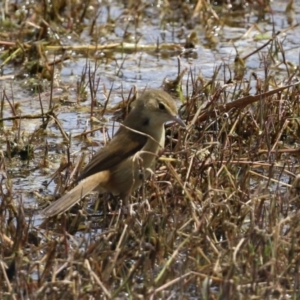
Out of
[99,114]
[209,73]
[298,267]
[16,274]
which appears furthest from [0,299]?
[209,73]

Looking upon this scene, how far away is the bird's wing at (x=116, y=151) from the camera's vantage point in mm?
6484

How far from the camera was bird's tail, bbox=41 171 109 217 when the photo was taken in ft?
20.0

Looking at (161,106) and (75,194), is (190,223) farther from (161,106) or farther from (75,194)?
(161,106)

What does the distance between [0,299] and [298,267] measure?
1522 mm

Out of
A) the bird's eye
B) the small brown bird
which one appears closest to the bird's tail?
the small brown bird

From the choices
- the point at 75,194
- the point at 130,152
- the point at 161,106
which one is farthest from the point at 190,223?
the point at 161,106

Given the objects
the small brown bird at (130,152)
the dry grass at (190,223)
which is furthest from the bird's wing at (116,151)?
the dry grass at (190,223)

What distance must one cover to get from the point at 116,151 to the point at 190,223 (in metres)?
0.90

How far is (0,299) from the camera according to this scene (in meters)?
5.11

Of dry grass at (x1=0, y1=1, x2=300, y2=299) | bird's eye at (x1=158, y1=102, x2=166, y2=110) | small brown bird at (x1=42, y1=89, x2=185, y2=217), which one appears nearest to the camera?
dry grass at (x1=0, y1=1, x2=300, y2=299)

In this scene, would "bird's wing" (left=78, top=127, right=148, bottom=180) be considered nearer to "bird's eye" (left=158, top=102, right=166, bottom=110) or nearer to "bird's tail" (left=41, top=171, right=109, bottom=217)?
"bird's tail" (left=41, top=171, right=109, bottom=217)

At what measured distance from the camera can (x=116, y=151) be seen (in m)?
6.54

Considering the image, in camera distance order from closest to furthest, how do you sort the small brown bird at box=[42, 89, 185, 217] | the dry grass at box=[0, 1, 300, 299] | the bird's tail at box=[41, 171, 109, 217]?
the dry grass at box=[0, 1, 300, 299] → the bird's tail at box=[41, 171, 109, 217] → the small brown bird at box=[42, 89, 185, 217]

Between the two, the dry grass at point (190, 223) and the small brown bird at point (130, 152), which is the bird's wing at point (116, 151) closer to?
the small brown bird at point (130, 152)
